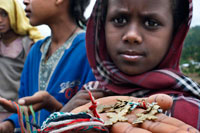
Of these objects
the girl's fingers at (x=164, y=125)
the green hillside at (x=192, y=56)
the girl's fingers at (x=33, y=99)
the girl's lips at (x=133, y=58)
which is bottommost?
the green hillside at (x=192, y=56)

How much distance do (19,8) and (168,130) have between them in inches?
82.0

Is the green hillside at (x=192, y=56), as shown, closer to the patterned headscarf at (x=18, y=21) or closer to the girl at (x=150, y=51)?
the patterned headscarf at (x=18, y=21)

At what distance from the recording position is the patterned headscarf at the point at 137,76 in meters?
0.85

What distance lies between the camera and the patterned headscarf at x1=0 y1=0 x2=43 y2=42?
2.19m

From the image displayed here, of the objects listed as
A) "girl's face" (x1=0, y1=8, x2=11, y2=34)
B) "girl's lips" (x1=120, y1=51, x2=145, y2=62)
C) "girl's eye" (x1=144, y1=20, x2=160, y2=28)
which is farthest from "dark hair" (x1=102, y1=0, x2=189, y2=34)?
"girl's face" (x1=0, y1=8, x2=11, y2=34)

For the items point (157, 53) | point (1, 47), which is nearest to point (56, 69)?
point (157, 53)

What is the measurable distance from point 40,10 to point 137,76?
765 millimetres

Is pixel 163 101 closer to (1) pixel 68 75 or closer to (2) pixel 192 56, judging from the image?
(1) pixel 68 75

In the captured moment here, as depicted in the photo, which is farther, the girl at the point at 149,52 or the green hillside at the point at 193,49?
the green hillside at the point at 193,49

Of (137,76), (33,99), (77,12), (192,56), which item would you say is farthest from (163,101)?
(192,56)

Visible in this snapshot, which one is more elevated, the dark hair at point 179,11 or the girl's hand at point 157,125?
the dark hair at point 179,11

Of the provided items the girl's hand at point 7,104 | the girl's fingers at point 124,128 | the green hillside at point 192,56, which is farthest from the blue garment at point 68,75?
the green hillside at point 192,56

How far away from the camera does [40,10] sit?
4.45 feet

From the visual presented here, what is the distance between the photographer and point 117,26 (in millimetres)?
918
